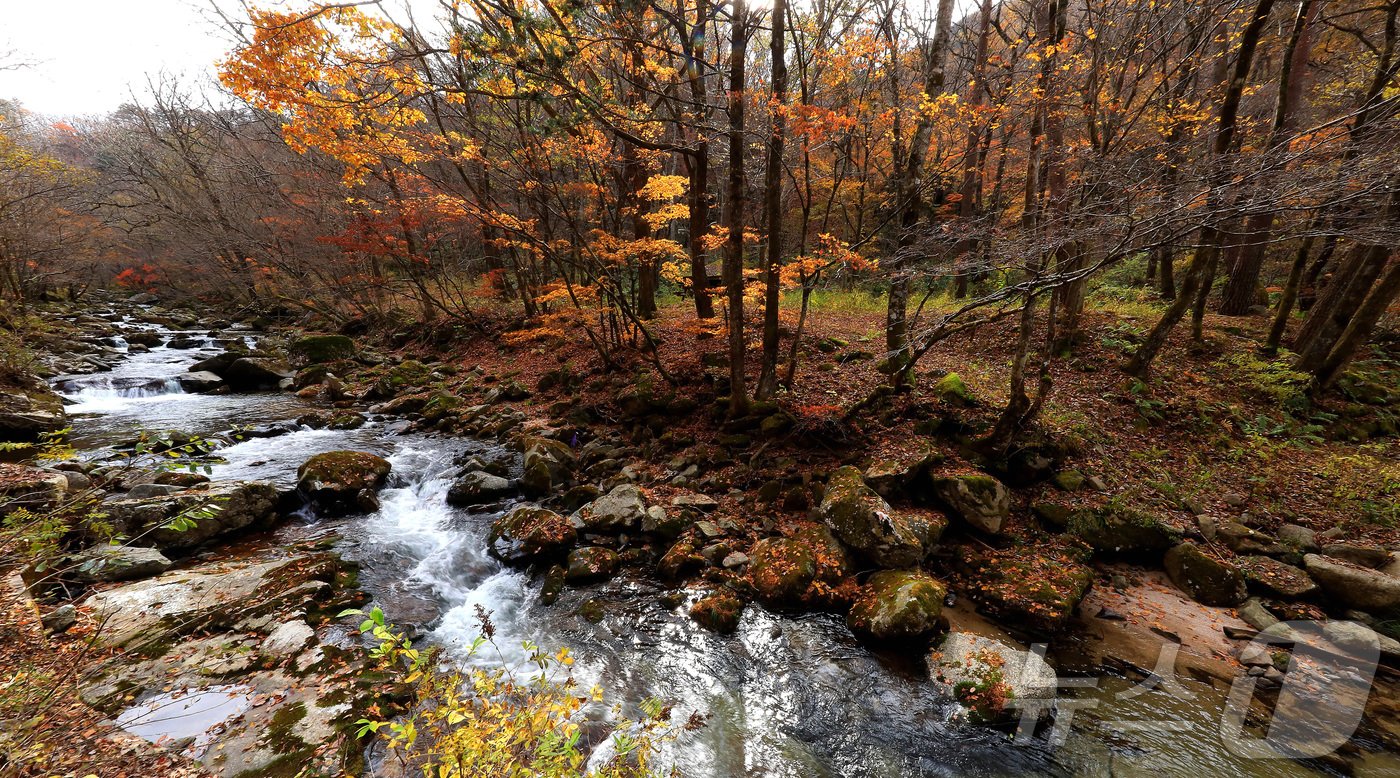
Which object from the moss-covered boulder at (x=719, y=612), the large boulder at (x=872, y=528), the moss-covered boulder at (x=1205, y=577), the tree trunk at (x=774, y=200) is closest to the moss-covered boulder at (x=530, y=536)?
the moss-covered boulder at (x=719, y=612)

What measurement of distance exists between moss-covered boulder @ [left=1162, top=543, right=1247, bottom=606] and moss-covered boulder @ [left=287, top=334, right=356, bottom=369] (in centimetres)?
2045

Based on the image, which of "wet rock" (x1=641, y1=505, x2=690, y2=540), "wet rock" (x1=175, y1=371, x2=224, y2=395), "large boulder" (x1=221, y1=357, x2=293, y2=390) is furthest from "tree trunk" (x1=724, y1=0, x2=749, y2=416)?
"wet rock" (x1=175, y1=371, x2=224, y2=395)

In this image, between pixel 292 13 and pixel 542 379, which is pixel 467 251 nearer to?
pixel 542 379

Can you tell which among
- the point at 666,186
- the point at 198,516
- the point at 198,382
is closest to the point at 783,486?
the point at 666,186

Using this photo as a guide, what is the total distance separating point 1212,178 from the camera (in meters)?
5.11

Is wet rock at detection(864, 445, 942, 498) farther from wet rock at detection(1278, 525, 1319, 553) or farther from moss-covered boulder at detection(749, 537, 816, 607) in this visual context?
wet rock at detection(1278, 525, 1319, 553)

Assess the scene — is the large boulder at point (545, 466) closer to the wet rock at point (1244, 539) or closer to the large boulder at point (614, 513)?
the large boulder at point (614, 513)

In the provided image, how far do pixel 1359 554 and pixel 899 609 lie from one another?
545 cm

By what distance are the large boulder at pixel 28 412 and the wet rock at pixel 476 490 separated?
19.2ft

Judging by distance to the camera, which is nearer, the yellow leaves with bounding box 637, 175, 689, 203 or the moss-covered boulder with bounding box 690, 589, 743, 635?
the moss-covered boulder with bounding box 690, 589, 743, 635

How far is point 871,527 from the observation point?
6.26 metres

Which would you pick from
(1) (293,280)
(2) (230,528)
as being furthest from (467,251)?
(2) (230,528)

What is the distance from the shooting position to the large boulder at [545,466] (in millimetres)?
8438

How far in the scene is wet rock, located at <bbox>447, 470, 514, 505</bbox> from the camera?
8289 mm
